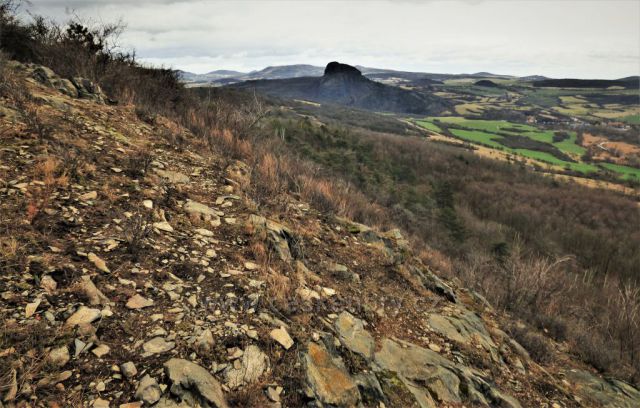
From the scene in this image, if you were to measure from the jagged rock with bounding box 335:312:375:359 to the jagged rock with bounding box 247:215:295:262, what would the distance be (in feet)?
3.83

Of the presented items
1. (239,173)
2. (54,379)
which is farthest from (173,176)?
(54,379)

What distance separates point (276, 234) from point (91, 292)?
254 centimetres

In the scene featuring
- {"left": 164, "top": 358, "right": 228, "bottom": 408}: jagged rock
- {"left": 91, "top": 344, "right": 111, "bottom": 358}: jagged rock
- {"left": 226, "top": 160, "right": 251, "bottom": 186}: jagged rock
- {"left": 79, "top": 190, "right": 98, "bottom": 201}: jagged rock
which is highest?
{"left": 79, "top": 190, "right": 98, "bottom": 201}: jagged rock

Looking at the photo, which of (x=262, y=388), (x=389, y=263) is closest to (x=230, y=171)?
(x=389, y=263)

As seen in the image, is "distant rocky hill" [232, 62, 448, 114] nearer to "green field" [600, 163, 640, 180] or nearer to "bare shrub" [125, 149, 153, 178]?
"green field" [600, 163, 640, 180]

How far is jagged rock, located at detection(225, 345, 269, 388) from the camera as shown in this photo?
111 inches

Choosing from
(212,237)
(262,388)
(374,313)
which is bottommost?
(374,313)

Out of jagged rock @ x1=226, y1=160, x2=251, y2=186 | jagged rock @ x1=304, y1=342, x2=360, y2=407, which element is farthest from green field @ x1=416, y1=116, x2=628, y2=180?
jagged rock @ x1=304, y1=342, x2=360, y2=407

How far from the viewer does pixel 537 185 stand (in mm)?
56969

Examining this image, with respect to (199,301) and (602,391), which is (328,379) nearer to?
(199,301)

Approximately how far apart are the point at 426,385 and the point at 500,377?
153 centimetres

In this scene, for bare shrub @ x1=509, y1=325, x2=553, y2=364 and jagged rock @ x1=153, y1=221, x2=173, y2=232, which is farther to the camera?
bare shrub @ x1=509, y1=325, x2=553, y2=364

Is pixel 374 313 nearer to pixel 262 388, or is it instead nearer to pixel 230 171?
pixel 262 388

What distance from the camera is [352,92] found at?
167 m
